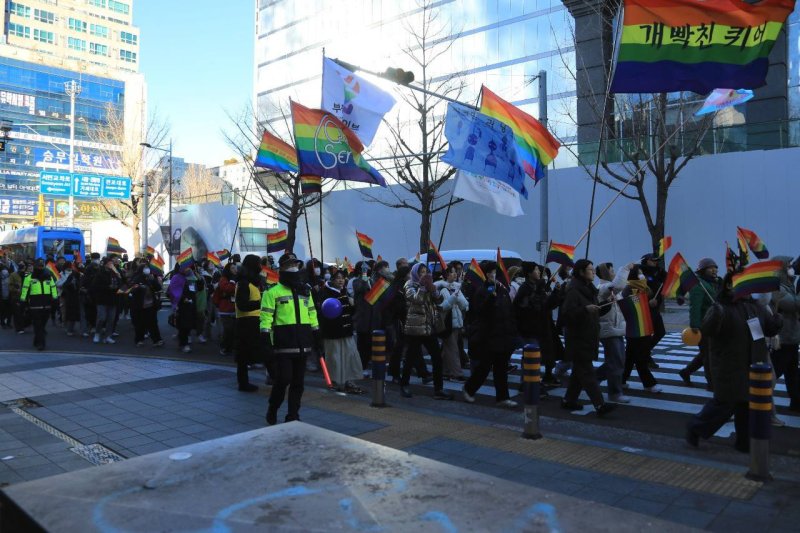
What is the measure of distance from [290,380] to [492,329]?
2730mm

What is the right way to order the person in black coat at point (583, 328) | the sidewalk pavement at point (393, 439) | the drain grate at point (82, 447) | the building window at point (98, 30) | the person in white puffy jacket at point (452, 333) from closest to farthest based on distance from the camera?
the sidewalk pavement at point (393, 439) → the drain grate at point (82, 447) → the person in black coat at point (583, 328) → the person in white puffy jacket at point (452, 333) → the building window at point (98, 30)

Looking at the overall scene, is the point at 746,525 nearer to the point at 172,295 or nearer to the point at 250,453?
the point at 250,453

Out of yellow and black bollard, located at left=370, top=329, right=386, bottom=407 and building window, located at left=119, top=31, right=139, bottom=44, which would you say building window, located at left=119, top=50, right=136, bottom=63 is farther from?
yellow and black bollard, located at left=370, top=329, right=386, bottom=407

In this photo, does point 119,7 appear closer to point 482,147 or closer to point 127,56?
point 127,56

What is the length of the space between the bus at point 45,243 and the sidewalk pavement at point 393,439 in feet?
82.7

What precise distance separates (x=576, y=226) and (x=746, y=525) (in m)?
20.7

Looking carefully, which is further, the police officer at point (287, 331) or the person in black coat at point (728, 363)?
the police officer at point (287, 331)

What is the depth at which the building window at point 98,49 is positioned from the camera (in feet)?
317

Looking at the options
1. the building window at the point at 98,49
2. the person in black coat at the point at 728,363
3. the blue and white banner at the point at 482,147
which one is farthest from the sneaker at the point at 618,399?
the building window at the point at 98,49

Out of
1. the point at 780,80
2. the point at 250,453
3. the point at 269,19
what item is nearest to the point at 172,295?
the point at 250,453

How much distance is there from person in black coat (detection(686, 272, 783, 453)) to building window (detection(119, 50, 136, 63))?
111 metres

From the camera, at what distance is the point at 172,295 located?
502 inches

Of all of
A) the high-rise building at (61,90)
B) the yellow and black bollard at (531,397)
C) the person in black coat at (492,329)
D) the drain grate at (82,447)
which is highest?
the high-rise building at (61,90)

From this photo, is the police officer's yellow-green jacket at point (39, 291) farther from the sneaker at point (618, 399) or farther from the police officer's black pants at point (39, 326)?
the sneaker at point (618, 399)
